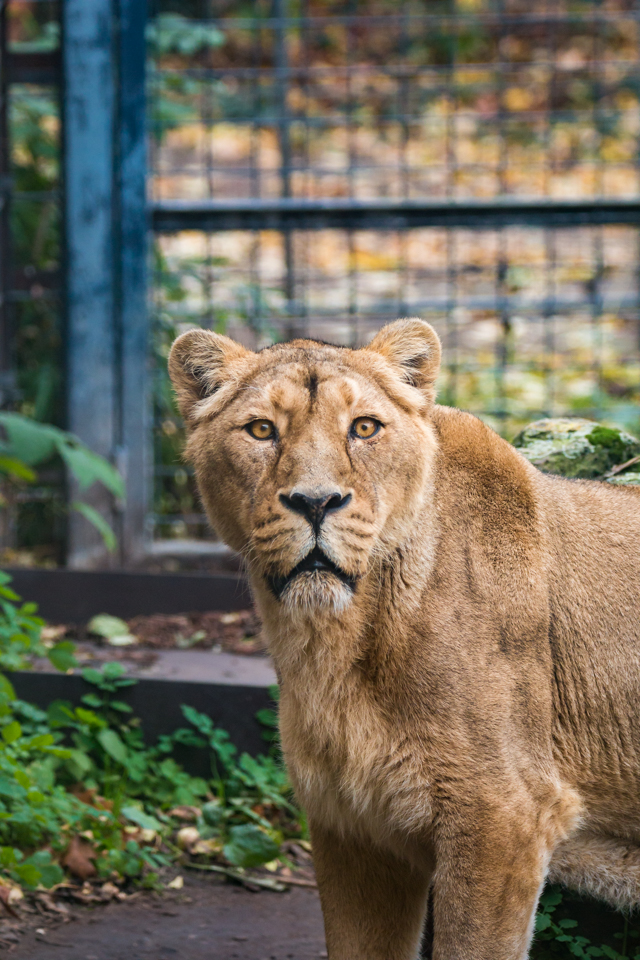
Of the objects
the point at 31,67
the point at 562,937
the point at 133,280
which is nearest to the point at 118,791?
→ the point at 562,937

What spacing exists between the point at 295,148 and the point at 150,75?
5.57 m

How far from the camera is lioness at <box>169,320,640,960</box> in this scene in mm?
2609

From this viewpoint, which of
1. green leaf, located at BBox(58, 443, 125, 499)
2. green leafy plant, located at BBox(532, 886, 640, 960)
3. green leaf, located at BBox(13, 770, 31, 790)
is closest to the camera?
green leafy plant, located at BBox(532, 886, 640, 960)

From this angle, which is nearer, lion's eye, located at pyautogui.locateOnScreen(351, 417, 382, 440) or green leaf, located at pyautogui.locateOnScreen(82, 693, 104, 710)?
lion's eye, located at pyautogui.locateOnScreen(351, 417, 382, 440)

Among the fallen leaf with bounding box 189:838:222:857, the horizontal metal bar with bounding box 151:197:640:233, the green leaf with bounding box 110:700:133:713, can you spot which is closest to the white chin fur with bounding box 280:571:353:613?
the fallen leaf with bounding box 189:838:222:857

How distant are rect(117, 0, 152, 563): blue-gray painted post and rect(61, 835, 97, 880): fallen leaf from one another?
2.53m

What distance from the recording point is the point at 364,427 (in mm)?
2709

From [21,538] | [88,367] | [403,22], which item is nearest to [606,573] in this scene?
[88,367]

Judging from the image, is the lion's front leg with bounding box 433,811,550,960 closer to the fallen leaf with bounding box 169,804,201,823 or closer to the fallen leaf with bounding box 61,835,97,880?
the fallen leaf with bounding box 61,835,97,880

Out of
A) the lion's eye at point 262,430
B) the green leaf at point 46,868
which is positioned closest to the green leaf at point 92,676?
the green leaf at point 46,868

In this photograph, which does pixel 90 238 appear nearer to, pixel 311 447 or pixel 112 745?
pixel 112 745

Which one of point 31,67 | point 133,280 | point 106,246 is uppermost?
point 31,67

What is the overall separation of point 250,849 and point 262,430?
2.09 metres

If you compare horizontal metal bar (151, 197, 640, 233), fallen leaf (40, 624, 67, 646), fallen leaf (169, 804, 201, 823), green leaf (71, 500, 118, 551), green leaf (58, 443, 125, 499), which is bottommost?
fallen leaf (169, 804, 201, 823)
